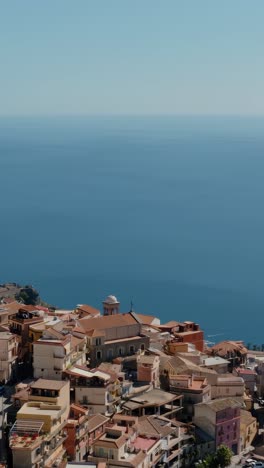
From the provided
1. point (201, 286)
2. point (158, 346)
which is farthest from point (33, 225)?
point (158, 346)

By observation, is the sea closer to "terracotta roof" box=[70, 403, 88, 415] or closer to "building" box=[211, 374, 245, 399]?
"building" box=[211, 374, 245, 399]

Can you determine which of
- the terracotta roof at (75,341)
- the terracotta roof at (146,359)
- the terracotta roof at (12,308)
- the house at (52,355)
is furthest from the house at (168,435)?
the terracotta roof at (12,308)

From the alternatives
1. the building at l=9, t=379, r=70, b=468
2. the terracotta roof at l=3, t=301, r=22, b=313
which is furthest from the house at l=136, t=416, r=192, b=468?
the terracotta roof at l=3, t=301, r=22, b=313

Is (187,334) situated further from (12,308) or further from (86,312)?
(12,308)

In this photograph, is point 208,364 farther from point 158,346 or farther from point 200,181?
point 200,181

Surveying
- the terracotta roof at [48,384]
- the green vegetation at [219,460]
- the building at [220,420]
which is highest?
the terracotta roof at [48,384]

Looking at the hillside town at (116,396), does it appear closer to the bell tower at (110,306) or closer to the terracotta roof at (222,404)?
the terracotta roof at (222,404)
